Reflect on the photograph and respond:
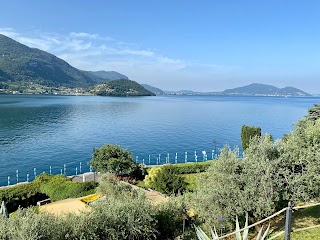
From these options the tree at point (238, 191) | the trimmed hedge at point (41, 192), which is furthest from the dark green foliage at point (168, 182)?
the tree at point (238, 191)

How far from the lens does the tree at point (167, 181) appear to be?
29336mm

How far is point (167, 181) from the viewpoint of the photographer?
29.5m

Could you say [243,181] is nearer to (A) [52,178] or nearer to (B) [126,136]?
(A) [52,178]

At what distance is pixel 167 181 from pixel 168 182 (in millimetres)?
154

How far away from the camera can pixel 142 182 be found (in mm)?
34281

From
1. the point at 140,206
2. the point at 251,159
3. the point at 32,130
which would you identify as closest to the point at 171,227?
the point at 140,206

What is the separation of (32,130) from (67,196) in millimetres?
56990

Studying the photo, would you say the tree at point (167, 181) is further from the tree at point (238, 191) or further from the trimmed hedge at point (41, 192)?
the tree at point (238, 191)

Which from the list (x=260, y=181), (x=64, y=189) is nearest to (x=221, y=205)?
(x=260, y=181)

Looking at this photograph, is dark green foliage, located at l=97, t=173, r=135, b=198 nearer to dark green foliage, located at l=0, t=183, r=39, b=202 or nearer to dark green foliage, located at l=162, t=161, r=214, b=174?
dark green foliage, located at l=0, t=183, r=39, b=202

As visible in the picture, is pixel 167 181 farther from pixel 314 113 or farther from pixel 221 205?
pixel 314 113

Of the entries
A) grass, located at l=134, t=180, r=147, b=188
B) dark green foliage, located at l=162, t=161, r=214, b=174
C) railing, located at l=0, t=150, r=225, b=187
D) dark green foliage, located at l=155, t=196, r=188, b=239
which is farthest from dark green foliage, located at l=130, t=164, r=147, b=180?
dark green foliage, located at l=155, t=196, r=188, b=239

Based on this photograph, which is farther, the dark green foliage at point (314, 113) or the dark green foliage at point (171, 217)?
the dark green foliage at point (314, 113)

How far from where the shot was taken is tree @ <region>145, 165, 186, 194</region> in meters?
29.3
